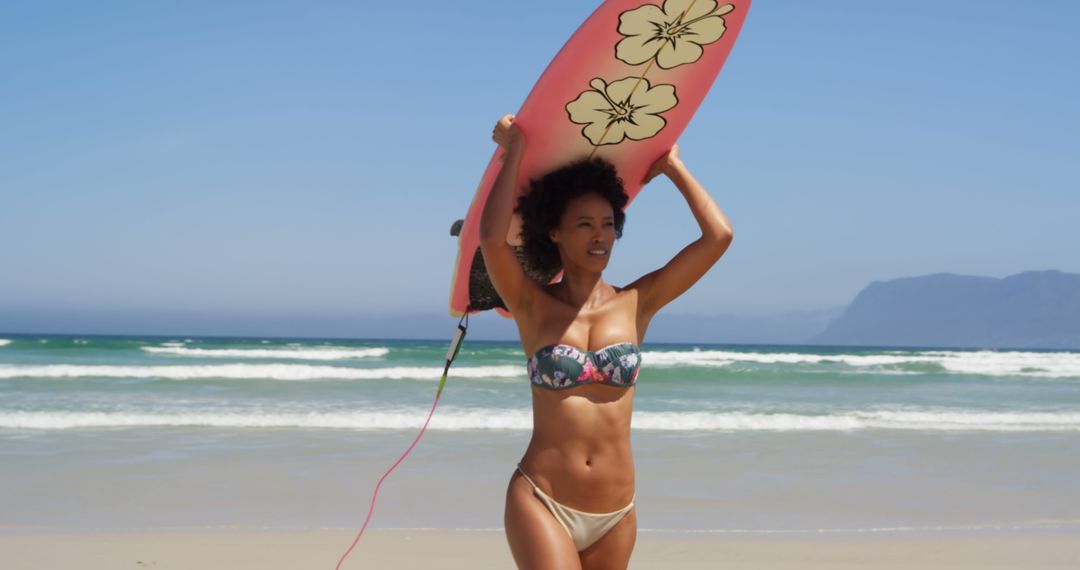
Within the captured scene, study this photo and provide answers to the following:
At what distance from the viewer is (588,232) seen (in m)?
2.95

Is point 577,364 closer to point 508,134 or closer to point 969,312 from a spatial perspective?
point 508,134

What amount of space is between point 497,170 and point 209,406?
11.8 meters

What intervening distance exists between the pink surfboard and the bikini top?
0.55 m

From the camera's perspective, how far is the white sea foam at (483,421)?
1169cm

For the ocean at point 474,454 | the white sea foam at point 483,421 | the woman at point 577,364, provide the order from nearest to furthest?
the woman at point 577,364 → the ocean at point 474,454 → the white sea foam at point 483,421

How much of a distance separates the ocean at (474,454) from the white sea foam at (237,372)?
463mm

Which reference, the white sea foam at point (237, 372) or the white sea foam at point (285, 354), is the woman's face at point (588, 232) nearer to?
the white sea foam at point (237, 372)

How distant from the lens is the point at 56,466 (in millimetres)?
8508

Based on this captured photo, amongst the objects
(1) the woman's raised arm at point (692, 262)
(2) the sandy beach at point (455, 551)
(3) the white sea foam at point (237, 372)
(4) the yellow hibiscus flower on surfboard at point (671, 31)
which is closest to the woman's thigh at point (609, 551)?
(1) the woman's raised arm at point (692, 262)

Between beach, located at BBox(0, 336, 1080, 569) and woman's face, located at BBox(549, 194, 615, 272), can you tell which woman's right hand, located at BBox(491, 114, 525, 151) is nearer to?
woman's face, located at BBox(549, 194, 615, 272)

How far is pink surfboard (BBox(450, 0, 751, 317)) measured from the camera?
9.84ft

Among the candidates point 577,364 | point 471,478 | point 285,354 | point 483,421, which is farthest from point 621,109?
point 285,354

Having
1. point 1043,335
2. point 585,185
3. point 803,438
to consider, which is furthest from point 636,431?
point 1043,335

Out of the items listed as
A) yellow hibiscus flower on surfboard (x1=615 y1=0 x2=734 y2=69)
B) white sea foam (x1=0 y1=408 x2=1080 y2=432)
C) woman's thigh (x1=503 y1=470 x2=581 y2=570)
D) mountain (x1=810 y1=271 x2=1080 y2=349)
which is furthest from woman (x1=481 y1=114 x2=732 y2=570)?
mountain (x1=810 y1=271 x2=1080 y2=349)
